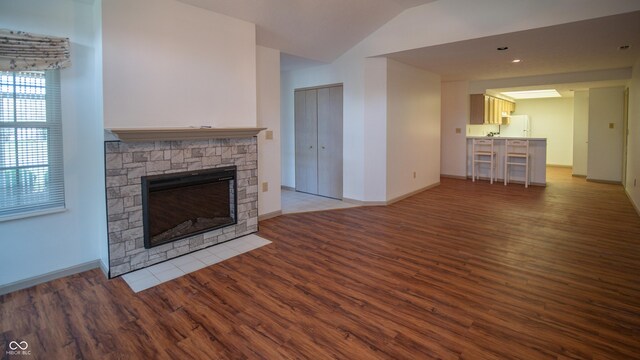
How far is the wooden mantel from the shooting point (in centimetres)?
292

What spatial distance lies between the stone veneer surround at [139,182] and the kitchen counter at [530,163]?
6.47 metres

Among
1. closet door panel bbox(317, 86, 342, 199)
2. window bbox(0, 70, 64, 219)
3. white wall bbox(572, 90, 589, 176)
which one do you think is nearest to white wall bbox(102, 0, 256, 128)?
window bbox(0, 70, 64, 219)

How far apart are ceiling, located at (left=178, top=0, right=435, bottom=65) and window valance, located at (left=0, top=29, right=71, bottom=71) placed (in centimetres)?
122

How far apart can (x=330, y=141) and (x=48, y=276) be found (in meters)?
4.44

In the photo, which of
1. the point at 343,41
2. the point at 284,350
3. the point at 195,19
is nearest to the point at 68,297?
the point at 284,350

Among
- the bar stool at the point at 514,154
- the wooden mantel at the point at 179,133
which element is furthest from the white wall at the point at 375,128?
the bar stool at the point at 514,154

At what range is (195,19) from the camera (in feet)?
11.6

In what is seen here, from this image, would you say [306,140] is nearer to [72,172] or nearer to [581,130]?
[72,172]

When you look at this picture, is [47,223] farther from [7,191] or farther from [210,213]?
[210,213]

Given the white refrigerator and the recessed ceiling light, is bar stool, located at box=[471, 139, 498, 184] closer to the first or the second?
the recessed ceiling light

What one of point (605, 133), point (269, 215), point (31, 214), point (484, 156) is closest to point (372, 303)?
point (269, 215)

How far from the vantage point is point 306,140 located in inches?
265

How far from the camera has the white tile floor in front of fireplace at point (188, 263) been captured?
119 inches

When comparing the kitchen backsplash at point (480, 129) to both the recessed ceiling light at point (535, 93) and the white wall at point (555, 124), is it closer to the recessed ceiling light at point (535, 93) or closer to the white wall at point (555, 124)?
the recessed ceiling light at point (535, 93)
